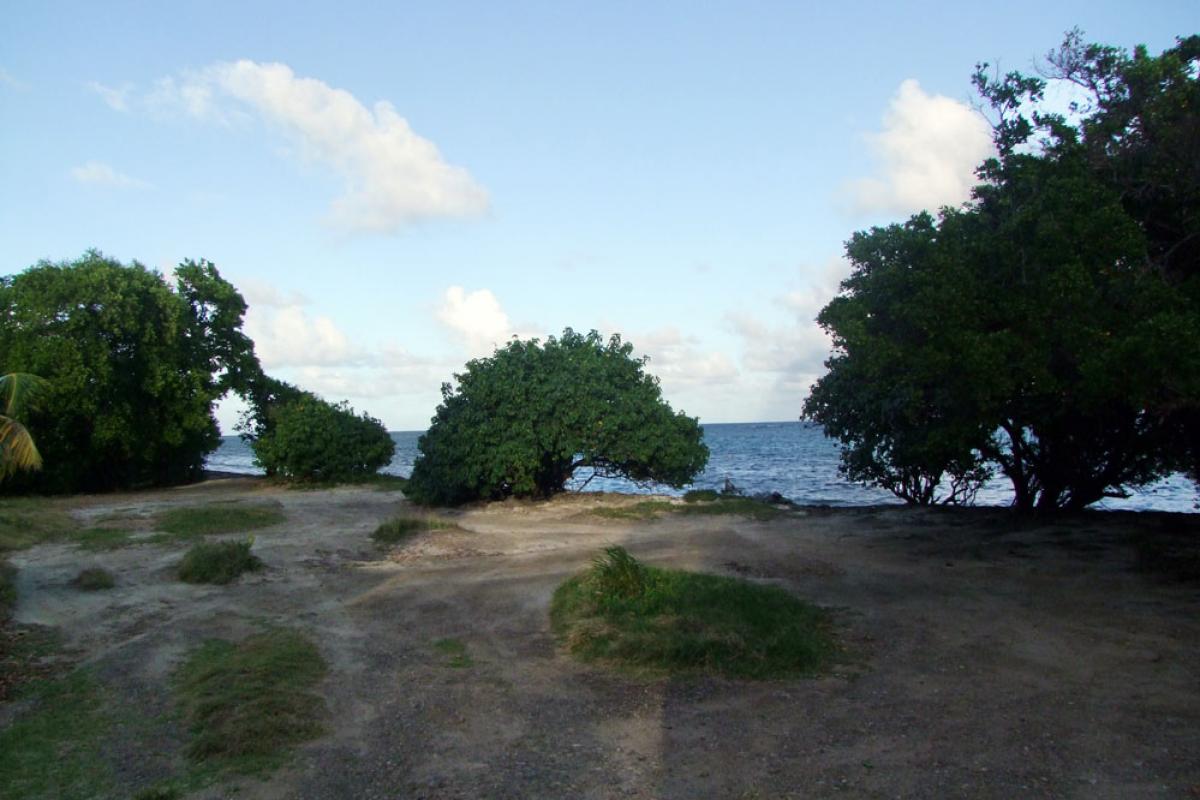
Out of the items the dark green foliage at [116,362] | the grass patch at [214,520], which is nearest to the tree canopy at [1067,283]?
the grass patch at [214,520]

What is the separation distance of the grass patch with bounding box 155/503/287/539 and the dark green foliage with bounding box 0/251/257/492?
7.88 m

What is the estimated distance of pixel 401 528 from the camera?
17.2m

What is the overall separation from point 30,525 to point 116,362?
36.9 feet

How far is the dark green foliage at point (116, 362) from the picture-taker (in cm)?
2589

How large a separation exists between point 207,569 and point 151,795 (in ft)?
25.9

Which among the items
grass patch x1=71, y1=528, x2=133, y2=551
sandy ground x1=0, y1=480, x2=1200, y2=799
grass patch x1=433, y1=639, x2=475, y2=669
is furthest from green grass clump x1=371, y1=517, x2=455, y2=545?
grass patch x1=433, y1=639, x2=475, y2=669

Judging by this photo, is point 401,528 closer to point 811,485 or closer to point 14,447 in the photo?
point 14,447

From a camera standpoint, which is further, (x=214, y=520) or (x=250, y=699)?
(x=214, y=520)

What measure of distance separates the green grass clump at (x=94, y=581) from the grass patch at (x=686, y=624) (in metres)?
6.41

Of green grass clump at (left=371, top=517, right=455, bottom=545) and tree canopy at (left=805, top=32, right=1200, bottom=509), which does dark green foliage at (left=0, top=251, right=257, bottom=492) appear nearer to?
green grass clump at (left=371, top=517, right=455, bottom=545)

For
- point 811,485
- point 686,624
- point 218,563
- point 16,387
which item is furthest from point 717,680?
point 811,485

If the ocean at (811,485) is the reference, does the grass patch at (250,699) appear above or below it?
below

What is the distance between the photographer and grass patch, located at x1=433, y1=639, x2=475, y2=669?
908 centimetres

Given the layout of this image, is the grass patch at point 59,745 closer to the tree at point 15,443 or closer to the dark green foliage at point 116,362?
the tree at point 15,443
